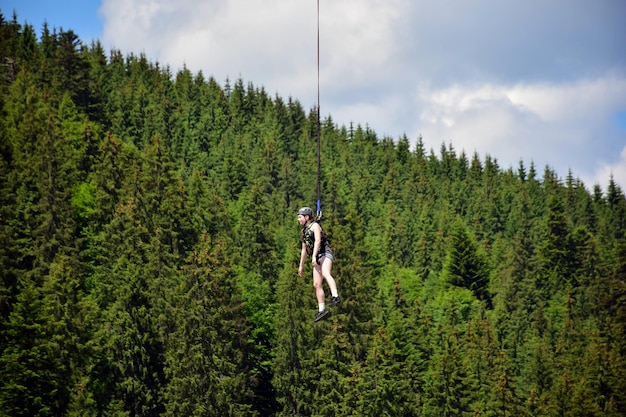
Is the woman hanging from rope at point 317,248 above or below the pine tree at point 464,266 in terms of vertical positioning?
below

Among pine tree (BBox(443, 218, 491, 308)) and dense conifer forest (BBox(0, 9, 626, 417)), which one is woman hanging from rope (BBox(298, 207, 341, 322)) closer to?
dense conifer forest (BBox(0, 9, 626, 417))

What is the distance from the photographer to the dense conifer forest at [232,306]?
58.9 m

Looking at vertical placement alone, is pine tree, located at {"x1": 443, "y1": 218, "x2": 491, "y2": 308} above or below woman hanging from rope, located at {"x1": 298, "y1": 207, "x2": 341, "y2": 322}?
above

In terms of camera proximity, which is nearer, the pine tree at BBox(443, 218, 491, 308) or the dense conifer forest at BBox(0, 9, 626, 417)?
the dense conifer forest at BBox(0, 9, 626, 417)

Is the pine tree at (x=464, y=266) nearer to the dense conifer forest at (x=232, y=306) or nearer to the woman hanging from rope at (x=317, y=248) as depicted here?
the dense conifer forest at (x=232, y=306)

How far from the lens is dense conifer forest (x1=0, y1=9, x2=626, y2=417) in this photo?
193ft

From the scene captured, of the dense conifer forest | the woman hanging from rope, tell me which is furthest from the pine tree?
the woman hanging from rope

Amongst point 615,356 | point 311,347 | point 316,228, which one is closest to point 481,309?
point 615,356

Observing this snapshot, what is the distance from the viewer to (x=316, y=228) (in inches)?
744

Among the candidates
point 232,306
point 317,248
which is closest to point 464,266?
point 232,306

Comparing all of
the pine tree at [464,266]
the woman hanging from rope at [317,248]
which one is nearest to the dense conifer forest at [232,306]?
the pine tree at [464,266]

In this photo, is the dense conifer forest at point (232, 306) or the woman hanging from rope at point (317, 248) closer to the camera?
the woman hanging from rope at point (317, 248)

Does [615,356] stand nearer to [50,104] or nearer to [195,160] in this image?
[50,104]

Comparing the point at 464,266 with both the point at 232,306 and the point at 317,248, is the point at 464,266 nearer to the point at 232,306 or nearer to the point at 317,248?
the point at 232,306
